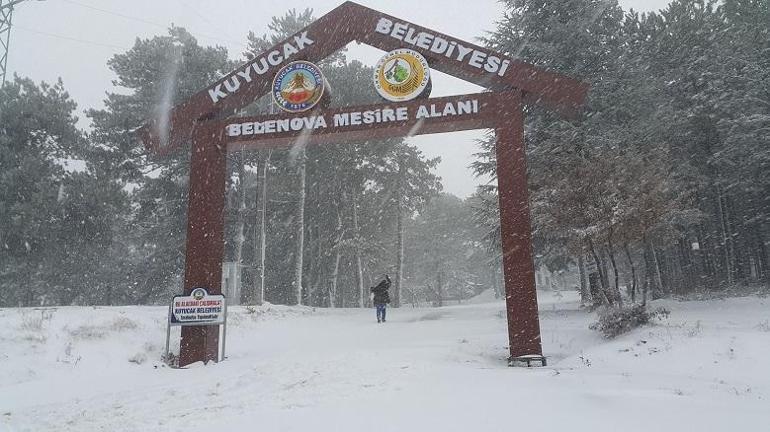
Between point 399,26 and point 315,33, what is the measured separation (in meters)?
1.88

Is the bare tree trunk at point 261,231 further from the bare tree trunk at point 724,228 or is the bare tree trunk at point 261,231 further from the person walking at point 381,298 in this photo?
the bare tree trunk at point 724,228

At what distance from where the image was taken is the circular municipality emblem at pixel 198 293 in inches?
389

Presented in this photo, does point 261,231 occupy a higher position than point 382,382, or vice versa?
point 261,231

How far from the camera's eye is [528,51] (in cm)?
1762

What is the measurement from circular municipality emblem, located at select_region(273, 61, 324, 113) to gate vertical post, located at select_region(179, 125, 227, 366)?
1.66 m

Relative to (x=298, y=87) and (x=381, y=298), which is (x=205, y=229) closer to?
(x=298, y=87)

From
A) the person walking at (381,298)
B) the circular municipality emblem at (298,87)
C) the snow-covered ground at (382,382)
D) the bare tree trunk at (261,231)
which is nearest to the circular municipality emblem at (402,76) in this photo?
the circular municipality emblem at (298,87)

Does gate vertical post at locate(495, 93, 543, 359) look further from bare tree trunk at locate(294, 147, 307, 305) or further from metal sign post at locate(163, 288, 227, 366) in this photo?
bare tree trunk at locate(294, 147, 307, 305)

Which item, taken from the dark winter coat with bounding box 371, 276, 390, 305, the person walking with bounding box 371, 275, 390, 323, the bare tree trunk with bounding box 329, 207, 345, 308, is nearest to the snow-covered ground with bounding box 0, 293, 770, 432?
the person walking with bounding box 371, 275, 390, 323

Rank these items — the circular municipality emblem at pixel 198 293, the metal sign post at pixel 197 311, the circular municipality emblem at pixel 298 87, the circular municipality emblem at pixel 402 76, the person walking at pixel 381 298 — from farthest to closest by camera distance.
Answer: the person walking at pixel 381 298
the circular municipality emblem at pixel 298 87
the circular municipality emblem at pixel 402 76
the circular municipality emblem at pixel 198 293
the metal sign post at pixel 197 311

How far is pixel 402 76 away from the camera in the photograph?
1031 centimetres

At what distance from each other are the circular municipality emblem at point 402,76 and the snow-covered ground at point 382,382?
5197 millimetres

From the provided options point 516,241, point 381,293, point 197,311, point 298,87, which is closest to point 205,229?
point 197,311

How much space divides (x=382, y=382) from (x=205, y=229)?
5.69m
